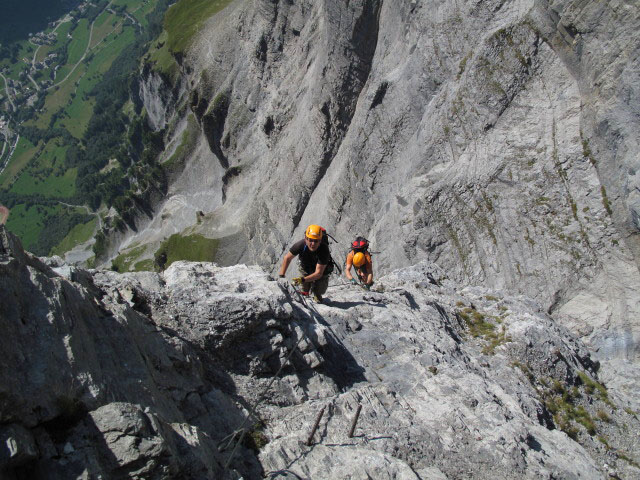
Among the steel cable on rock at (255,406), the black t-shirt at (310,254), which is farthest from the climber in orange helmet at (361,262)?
the steel cable on rock at (255,406)

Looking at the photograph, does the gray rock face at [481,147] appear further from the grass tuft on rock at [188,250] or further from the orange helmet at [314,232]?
the orange helmet at [314,232]

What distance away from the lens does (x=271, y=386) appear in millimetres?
11086

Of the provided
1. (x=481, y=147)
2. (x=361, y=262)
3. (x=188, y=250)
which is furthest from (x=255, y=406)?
(x=188, y=250)

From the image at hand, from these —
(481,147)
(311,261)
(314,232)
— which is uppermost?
(481,147)

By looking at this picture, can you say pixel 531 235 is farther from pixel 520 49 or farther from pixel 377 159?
pixel 377 159

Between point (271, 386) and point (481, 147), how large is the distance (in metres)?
22.9

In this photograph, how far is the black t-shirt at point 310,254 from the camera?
1516 cm

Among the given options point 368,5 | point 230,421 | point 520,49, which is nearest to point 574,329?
point 520,49

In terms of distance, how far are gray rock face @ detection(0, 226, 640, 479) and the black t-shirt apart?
1.42 m

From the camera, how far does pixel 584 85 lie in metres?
23.3

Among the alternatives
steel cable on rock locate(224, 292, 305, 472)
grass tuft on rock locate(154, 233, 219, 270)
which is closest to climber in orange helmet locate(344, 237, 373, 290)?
steel cable on rock locate(224, 292, 305, 472)

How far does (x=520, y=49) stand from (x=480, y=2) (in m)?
5.76

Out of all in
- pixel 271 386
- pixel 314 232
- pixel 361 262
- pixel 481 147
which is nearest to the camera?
pixel 271 386

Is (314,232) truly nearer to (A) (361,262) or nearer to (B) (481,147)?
(A) (361,262)
